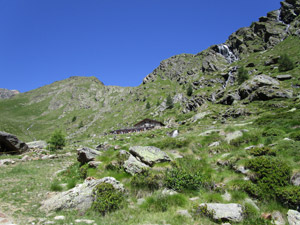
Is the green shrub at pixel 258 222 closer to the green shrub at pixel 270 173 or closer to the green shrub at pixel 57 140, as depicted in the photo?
the green shrub at pixel 270 173

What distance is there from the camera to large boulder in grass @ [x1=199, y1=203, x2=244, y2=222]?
661cm

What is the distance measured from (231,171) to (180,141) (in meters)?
7.39

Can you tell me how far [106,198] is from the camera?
8188 mm

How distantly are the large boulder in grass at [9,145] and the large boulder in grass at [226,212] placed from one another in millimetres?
32802

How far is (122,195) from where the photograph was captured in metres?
8.91

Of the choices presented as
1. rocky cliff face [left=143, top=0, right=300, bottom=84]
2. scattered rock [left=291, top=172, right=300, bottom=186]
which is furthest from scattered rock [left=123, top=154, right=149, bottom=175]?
rocky cliff face [left=143, top=0, right=300, bottom=84]

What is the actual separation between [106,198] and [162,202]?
2.88 m

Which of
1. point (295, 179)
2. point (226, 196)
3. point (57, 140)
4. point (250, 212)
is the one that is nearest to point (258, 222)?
point (250, 212)

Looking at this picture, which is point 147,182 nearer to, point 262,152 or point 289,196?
point 289,196

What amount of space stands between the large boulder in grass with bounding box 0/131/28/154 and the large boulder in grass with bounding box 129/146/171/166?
2569 centimetres

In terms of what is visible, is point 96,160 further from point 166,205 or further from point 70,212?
point 166,205

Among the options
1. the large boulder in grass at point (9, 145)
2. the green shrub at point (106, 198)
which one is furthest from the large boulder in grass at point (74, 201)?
the large boulder in grass at point (9, 145)

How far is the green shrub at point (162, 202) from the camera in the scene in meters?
7.91

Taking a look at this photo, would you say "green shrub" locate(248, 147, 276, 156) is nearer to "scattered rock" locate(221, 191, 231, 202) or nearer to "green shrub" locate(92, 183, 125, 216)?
"scattered rock" locate(221, 191, 231, 202)
